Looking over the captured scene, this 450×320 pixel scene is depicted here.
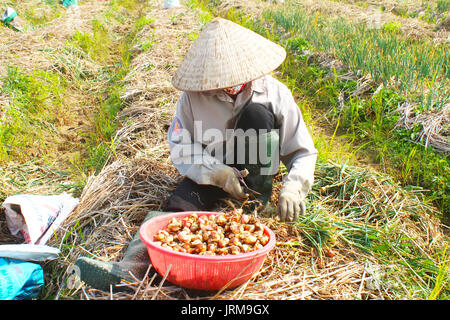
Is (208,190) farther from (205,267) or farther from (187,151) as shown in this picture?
(205,267)

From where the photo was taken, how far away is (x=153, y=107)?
3186mm

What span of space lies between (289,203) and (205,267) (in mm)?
539

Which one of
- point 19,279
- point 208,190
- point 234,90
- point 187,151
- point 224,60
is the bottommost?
point 19,279

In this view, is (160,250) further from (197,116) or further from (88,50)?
(88,50)

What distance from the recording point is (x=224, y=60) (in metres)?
1.59

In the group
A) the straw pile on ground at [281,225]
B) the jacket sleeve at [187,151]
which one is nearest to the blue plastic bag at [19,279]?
the straw pile on ground at [281,225]

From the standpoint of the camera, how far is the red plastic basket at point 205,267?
1255 millimetres

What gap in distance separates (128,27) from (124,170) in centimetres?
619

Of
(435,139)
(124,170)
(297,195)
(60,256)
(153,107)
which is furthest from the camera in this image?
(153,107)

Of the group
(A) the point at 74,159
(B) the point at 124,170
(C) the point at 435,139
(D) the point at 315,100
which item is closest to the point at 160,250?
(B) the point at 124,170

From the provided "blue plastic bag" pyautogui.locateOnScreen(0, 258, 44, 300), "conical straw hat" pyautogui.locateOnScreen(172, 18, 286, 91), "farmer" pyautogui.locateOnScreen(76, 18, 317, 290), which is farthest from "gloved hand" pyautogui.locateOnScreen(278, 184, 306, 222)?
"blue plastic bag" pyautogui.locateOnScreen(0, 258, 44, 300)

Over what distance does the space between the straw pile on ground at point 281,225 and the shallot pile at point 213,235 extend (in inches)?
7.1

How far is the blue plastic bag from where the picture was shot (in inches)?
57.8

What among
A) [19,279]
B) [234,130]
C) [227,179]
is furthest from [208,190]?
[19,279]
